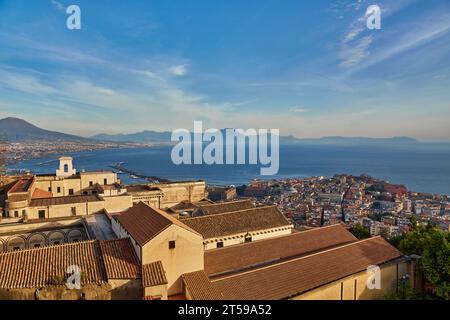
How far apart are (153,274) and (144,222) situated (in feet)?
11.4

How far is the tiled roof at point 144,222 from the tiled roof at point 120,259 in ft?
2.25

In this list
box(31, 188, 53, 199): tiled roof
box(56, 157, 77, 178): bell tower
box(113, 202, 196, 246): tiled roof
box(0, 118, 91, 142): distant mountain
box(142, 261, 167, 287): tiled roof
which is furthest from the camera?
box(0, 118, 91, 142): distant mountain

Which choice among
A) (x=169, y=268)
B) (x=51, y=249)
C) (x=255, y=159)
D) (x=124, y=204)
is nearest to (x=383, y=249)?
(x=169, y=268)

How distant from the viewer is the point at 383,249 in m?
16.4

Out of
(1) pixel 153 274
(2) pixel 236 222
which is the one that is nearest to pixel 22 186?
(2) pixel 236 222

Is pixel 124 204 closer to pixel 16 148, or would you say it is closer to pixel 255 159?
pixel 255 159

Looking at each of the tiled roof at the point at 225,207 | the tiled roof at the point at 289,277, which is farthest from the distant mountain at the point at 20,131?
the tiled roof at the point at 289,277

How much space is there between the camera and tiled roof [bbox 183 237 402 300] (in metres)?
11.7

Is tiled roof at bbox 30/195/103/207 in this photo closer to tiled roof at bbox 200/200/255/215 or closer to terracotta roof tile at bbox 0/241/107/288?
tiled roof at bbox 200/200/255/215

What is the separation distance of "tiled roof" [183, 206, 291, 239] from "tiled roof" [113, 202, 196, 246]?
3567 mm

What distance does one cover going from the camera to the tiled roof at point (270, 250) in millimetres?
15138

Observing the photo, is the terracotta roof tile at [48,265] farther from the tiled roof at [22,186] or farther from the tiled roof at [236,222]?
the tiled roof at [22,186]

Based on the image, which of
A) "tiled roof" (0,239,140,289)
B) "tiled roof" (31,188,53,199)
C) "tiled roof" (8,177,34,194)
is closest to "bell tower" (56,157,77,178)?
"tiled roof" (8,177,34,194)
